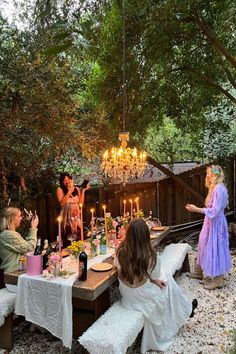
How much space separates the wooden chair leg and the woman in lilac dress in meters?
2.71

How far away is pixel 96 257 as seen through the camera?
3.67m

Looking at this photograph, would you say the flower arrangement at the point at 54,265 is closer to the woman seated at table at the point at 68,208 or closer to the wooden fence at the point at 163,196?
the woman seated at table at the point at 68,208

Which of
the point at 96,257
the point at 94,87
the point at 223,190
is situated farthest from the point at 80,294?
the point at 94,87

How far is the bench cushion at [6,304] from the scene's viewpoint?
3.04m

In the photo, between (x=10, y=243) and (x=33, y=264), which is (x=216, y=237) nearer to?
(x=33, y=264)

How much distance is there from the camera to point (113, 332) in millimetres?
2580

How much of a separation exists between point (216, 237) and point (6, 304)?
2.89 meters

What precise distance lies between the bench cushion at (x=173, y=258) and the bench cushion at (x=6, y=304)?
1.75 metres

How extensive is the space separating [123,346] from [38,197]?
3.63 m

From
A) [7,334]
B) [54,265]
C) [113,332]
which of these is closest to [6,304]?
[7,334]

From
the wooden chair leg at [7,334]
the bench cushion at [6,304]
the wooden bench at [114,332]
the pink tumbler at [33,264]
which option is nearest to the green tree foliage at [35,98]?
the pink tumbler at [33,264]

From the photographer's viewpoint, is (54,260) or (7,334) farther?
(7,334)

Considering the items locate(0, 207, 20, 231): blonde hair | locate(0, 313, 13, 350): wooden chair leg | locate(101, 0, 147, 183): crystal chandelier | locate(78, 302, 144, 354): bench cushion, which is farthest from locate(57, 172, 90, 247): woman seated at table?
locate(78, 302, 144, 354): bench cushion

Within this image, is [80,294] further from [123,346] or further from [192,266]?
[192,266]
